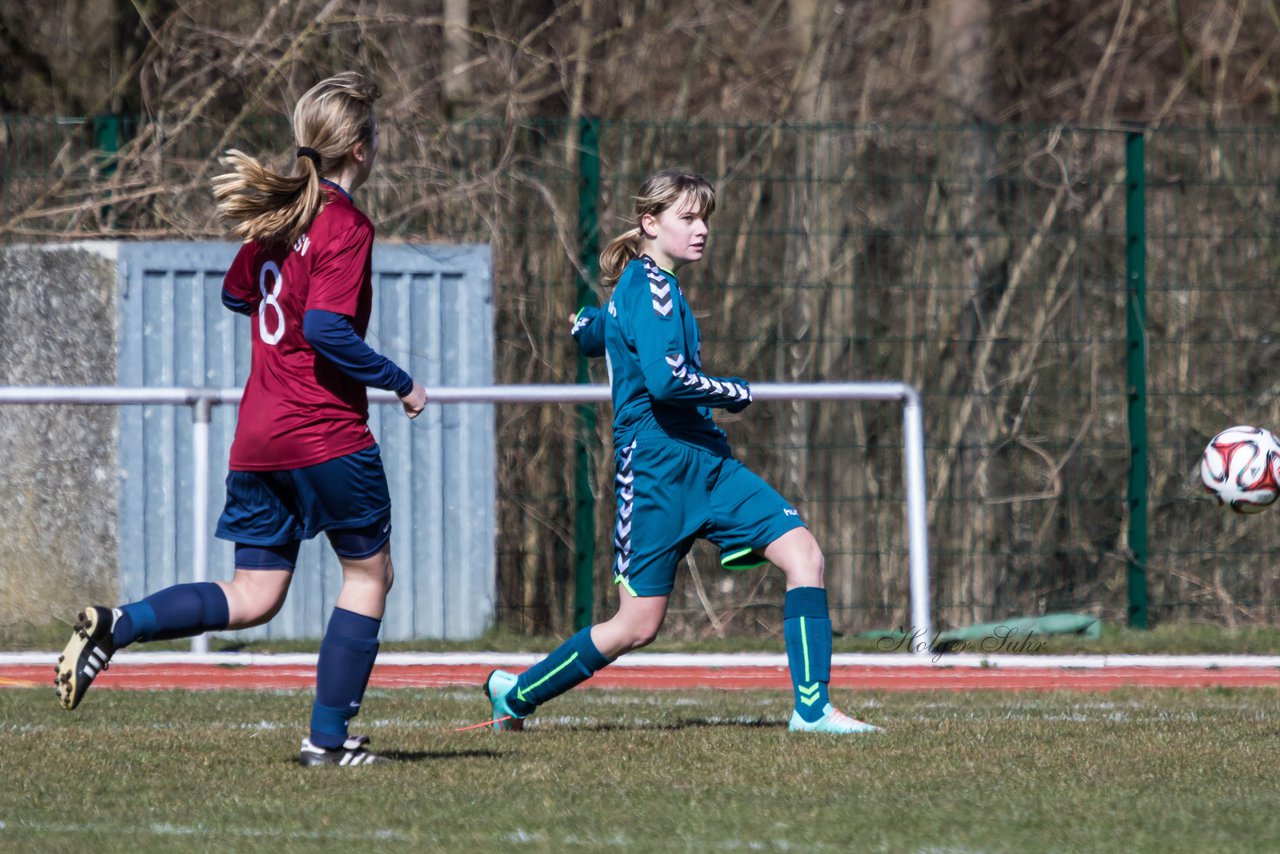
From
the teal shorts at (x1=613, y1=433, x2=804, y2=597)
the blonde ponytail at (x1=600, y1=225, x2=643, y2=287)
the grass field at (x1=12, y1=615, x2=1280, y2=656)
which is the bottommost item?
the grass field at (x1=12, y1=615, x2=1280, y2=656)

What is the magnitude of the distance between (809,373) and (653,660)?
7.21 ft

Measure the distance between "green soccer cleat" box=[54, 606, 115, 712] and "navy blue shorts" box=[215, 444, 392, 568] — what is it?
38 centimetres

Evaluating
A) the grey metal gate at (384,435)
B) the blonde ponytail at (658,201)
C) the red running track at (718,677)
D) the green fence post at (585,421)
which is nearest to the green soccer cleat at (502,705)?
the blonde ponytail at (658,201)

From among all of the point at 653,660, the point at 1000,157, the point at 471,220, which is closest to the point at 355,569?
the point at 653,660

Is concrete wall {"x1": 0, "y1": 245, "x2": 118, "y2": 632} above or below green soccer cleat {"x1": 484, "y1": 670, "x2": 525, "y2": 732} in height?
above

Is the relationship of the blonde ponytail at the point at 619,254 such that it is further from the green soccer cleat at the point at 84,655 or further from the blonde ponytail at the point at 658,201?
the green soccer cleat at the point at 84,655

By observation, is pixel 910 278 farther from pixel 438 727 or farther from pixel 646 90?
pixel 438 727

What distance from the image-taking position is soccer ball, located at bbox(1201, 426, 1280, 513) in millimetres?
6633

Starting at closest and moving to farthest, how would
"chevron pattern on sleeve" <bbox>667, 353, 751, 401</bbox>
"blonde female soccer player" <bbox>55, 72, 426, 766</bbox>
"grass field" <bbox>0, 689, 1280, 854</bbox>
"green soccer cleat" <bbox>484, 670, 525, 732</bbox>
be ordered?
"grass field" <bbox>0, 689, 1280, 854</bbox>, "blonde female soccer player" <bbox>55, 72, 426, 766</bbox>, "chevron pattern on sleeve" <bbox>667, 353, 751, 401</bbox>, "green soccer cleat" <bbox>484, 670, 525, 732</bbox>

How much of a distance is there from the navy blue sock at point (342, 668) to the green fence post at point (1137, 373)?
630cm

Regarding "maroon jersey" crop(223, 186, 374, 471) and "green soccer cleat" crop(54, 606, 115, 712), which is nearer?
"green soccer cleat" crop(54, 606, 115, 712)

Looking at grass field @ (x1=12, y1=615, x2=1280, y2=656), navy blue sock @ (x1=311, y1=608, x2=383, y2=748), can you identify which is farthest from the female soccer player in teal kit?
grass field @ (x1=12, y1=615, x2=1280, y2=656)

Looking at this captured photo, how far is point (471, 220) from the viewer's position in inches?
408

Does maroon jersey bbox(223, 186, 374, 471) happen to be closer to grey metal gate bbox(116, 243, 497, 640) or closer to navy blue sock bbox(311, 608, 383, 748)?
navy blue sock bbox(311, 608, 383, 748)
